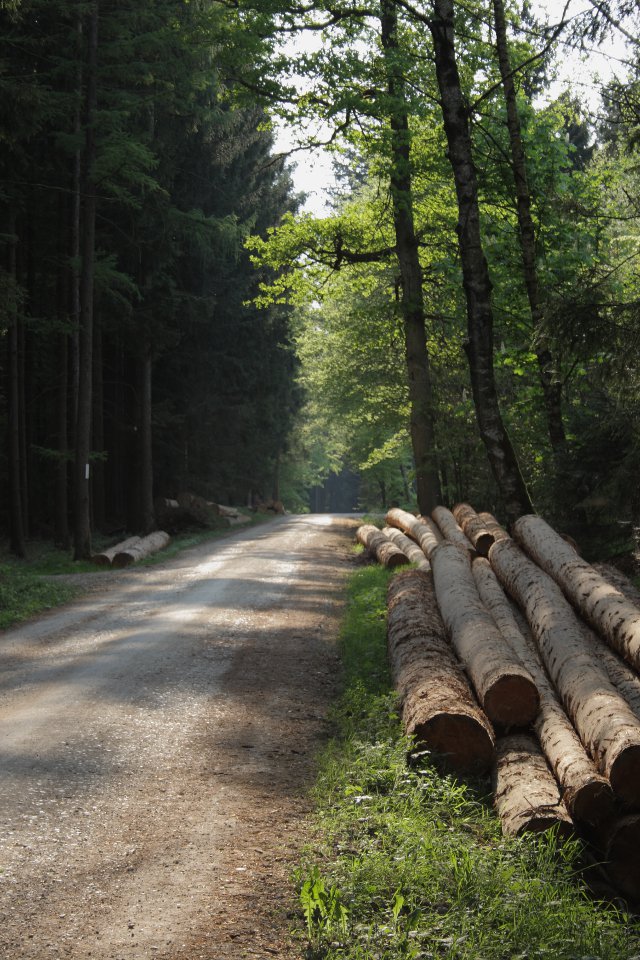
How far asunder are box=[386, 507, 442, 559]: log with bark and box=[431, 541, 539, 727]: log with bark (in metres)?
4.40

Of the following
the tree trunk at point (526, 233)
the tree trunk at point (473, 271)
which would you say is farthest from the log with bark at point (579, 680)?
the tree trunk at point (526, 233)

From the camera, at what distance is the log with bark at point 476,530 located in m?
13.4

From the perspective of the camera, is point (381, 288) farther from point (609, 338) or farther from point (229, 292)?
point (609, 338)

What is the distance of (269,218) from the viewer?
3850 cm

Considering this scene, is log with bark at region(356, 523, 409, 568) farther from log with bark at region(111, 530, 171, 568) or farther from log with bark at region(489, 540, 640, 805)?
log with bark at region(489, 540, 640, 805)

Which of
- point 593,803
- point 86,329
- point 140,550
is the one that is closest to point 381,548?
point 140,550

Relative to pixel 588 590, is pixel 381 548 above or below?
below

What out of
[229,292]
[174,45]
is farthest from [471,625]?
[229,292]

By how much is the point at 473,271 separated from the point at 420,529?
6346mm

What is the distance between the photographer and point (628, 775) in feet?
17.5

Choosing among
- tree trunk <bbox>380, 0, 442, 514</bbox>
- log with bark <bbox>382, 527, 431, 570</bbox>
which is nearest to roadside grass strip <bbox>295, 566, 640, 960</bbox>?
log with bark <bbox>382, 527, 431, 570</bbox>

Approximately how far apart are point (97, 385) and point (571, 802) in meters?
25.7

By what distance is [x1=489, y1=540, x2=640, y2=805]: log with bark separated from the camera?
5.35 metres

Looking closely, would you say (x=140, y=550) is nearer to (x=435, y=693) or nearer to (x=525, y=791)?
(x=435, y=693)
